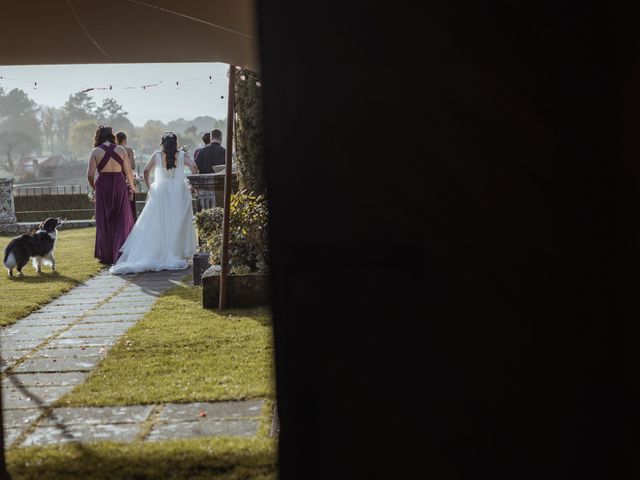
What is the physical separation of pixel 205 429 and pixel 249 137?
5209mm

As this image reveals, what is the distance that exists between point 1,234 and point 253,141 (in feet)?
40.6

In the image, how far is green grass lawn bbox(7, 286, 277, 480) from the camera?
12.4 feet

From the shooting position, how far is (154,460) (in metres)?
3.87

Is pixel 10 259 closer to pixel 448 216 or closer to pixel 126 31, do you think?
pixel 126 31

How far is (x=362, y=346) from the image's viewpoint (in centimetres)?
260

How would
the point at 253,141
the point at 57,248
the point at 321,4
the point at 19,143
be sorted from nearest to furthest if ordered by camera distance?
the point at 321,4, the point at 253,141, the point at 57,248, the point at 19,143

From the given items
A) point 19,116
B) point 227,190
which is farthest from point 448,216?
point 19,116

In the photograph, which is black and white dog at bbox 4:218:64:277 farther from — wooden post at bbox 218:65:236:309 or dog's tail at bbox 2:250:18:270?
wooden post at bbox 218:65:236:309

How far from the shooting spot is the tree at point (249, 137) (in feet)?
29.7

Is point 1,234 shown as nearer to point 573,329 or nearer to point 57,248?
point 57,248

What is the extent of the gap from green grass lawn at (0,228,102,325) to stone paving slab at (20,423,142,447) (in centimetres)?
354

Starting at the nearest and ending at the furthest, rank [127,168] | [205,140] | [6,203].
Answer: [127,168] → [205,140] → [6,203]

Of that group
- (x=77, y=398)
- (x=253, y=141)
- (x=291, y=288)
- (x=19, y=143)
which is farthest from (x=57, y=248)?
(x=19, y=143)

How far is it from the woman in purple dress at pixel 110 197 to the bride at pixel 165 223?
0.38m
